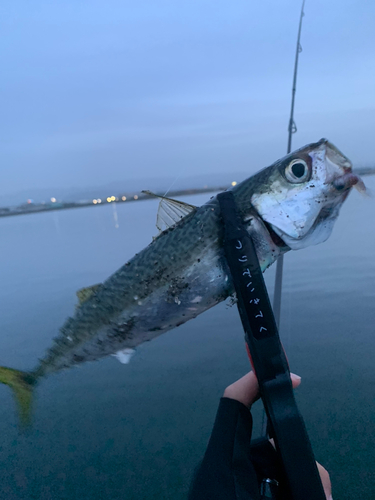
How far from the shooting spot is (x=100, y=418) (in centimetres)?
417

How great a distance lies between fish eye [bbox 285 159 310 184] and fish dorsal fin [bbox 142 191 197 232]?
0.57 metres

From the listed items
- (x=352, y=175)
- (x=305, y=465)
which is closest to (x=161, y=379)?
(x=305, y=465)

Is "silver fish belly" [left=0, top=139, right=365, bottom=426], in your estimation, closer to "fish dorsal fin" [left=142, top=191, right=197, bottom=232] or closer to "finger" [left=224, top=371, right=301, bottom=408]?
"fish dorsal fin" [left=142, top=191, right=197, bottom=232]

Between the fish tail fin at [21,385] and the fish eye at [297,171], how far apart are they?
7.01ft

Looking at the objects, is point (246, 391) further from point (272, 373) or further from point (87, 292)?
point (87, 292)

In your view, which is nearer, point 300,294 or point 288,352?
point 288,352

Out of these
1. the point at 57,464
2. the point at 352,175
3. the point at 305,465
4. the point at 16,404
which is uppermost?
the point at 352,175

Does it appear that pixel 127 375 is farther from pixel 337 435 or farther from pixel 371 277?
pixel 371 277

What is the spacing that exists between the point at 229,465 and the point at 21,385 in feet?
5.30

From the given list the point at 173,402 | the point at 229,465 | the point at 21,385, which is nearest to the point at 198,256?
the point at 229,465

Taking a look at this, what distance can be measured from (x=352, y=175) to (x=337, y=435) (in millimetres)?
3172

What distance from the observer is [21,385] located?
7.53ft

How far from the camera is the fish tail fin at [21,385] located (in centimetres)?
228

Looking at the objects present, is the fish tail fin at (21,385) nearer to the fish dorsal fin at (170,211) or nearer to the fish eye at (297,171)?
the fish dorsal fin at (170,211)
